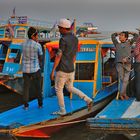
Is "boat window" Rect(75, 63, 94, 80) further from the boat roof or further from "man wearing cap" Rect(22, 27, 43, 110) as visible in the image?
"man wearing cap" Rect(22, 27, 43, 110)

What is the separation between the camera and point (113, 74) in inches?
383

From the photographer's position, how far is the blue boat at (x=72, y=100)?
6812 mm

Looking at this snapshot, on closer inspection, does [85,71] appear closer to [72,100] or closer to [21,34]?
[72,100]

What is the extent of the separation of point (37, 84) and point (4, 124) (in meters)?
1.38

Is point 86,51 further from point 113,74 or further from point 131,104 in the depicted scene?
point 131,104

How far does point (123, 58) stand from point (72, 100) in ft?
4.84

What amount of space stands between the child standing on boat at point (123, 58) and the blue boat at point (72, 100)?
603 millimetres

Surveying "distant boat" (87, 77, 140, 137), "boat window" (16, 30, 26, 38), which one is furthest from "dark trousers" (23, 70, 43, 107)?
"boat window" (16, 30, 26, 38)

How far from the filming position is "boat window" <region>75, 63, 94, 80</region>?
8.65m

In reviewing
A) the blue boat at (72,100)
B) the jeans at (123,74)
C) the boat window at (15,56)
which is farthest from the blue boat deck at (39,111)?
the boat window at (15,56)

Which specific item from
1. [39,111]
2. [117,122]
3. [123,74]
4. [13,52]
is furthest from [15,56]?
[117,122]

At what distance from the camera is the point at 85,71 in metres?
8.68

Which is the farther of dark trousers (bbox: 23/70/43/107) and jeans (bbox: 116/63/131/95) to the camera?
jeans (bbox: 116/63/131/95)

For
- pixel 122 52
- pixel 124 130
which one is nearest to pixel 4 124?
pixel 124 130
